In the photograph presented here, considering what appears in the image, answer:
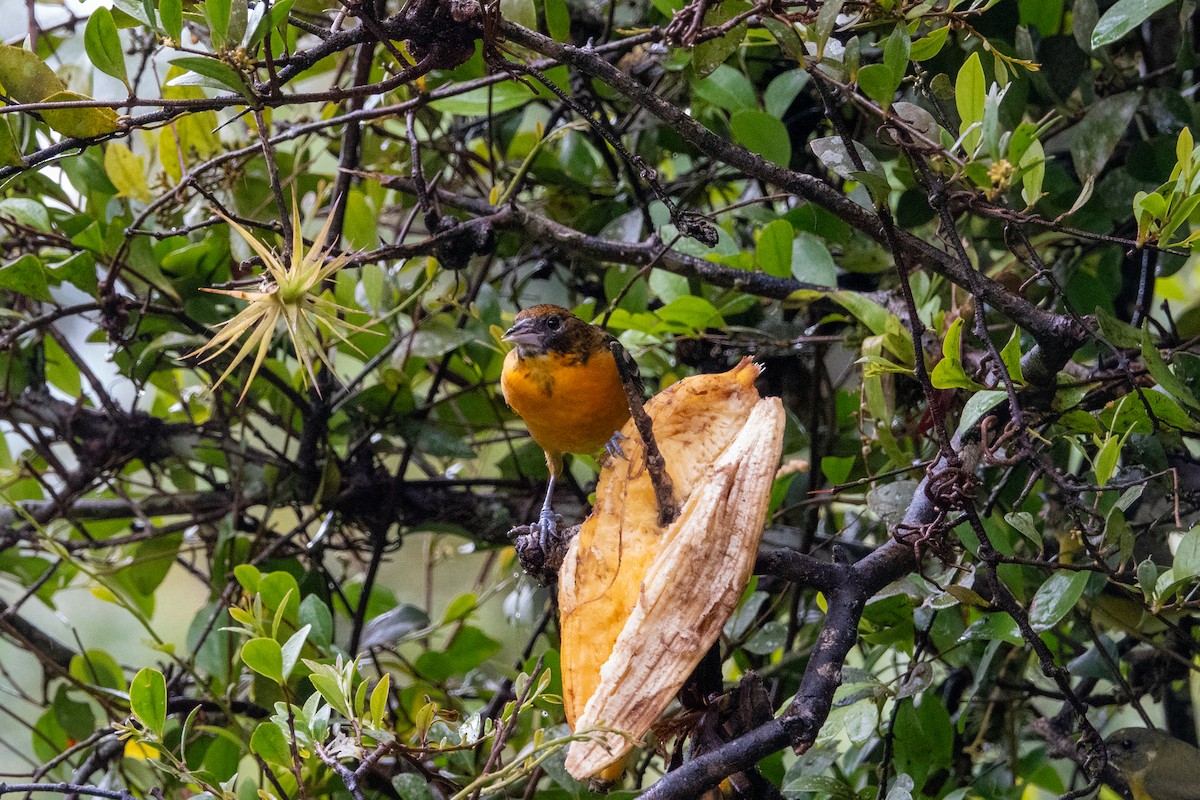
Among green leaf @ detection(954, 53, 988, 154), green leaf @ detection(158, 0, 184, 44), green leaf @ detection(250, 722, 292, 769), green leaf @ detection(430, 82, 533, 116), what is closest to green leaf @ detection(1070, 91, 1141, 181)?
green leaf @ detection(954, 53, 988, 154)

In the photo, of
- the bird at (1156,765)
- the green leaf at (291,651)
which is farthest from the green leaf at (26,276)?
the bird at (1156,765)

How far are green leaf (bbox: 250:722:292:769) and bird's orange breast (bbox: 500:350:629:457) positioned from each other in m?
0.68

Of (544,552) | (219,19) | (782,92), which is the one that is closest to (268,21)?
(219,19)

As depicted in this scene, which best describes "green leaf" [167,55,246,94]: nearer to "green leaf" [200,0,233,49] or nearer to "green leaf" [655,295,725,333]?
"green leaf" [200,0,233,49]

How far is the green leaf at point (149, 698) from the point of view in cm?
126

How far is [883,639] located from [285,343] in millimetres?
1314

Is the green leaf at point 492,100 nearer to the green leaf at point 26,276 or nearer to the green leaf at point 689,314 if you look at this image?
the green leaf at point 689,314

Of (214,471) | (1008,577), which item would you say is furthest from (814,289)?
(214,471)

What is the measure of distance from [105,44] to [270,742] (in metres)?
0.96

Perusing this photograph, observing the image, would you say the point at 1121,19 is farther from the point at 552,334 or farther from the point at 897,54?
the point at 552,334

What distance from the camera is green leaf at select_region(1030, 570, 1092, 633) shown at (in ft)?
4.36

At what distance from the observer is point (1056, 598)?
135 centimetres

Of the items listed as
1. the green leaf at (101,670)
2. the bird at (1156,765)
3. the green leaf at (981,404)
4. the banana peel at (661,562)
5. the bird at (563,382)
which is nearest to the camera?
the banana peel at (661,562)

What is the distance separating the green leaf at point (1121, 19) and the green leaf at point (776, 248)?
1.75 feet
